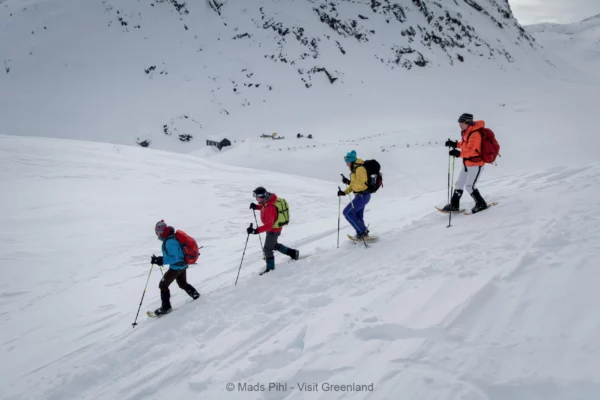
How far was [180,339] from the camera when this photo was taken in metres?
4.55

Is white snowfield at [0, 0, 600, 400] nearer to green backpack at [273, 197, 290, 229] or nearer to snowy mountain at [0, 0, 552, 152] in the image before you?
green backpack at [273, 197, 290, 229]

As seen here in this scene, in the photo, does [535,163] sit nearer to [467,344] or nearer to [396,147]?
[396,147]

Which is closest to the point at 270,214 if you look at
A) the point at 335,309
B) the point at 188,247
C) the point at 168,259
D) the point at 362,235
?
the point at 188,247

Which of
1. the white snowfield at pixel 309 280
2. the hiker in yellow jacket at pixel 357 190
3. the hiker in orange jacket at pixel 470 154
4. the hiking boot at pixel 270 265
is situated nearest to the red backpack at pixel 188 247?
the white snowfield at pixel 309 280

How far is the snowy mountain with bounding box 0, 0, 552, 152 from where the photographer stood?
51.2 metres

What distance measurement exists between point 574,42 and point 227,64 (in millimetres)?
117230

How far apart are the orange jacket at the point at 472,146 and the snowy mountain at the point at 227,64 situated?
39572 mm

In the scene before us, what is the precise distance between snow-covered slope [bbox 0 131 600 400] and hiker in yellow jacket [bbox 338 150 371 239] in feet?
1.59

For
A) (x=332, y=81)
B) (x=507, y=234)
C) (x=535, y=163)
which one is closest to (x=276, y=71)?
(x=332, y=81)

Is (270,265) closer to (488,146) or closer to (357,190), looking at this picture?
(357,190)

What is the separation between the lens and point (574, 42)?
110438 mm

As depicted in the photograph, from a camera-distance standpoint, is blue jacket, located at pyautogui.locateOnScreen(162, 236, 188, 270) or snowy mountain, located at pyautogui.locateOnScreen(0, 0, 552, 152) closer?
blue jacket, located at pyautogui.locateOnScreen(162, 236, 188, 270)

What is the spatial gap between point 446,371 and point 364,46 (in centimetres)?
7250

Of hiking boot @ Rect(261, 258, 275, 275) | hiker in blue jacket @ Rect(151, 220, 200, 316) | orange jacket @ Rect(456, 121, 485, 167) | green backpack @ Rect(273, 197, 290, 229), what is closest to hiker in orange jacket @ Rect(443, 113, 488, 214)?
orange jacket @ Rect(456, 121, 485, 167)
